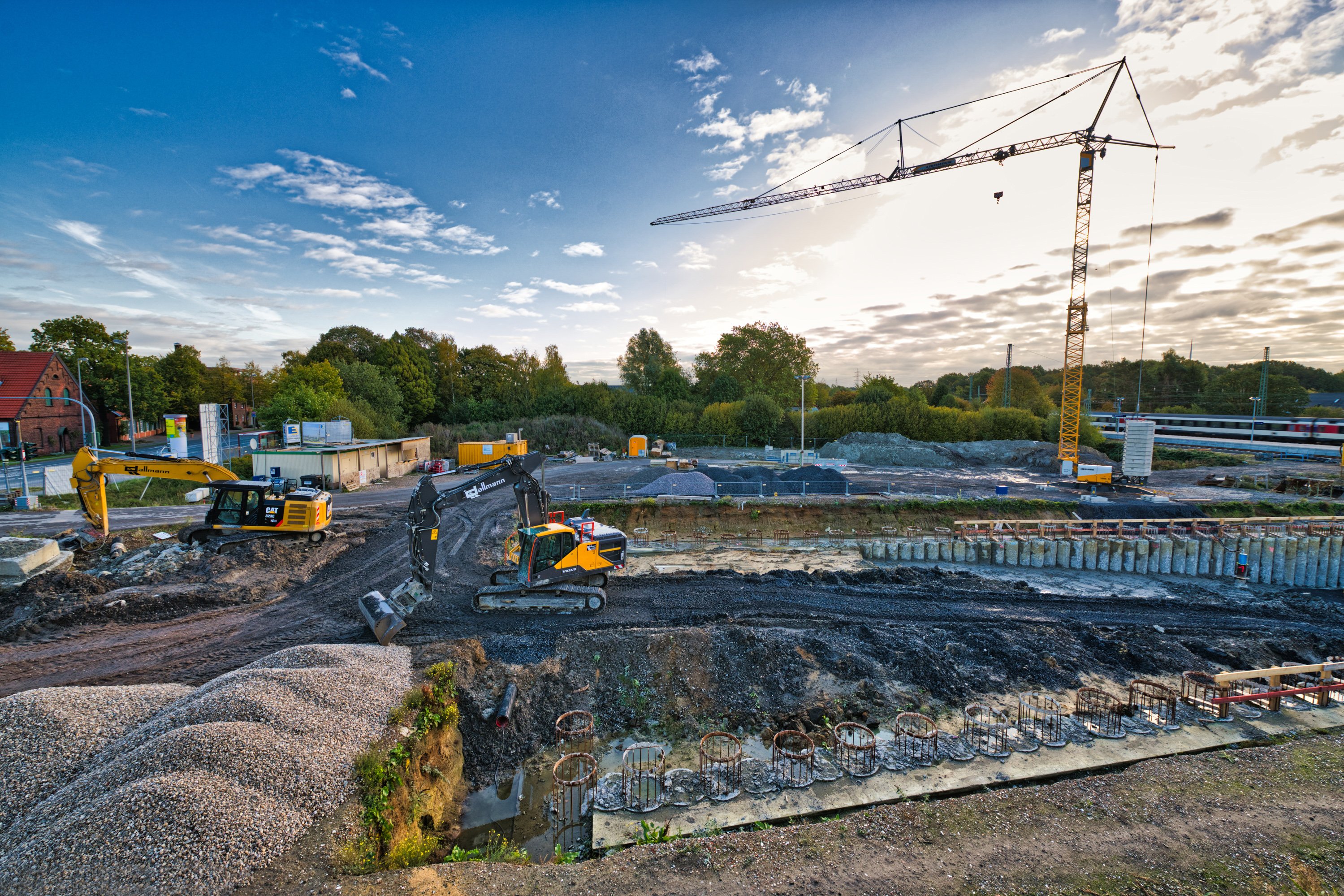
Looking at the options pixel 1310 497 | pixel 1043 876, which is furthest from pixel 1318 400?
pixel 1043 876

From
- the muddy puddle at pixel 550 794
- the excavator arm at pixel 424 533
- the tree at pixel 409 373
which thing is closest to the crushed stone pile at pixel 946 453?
the excavator arm at pixel 424 533

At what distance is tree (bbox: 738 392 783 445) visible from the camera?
53062 millimetres

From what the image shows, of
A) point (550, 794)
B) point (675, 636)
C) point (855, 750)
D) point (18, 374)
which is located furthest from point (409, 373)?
point (855, 750)

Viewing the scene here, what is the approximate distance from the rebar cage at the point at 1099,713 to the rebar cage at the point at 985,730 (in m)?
1.48

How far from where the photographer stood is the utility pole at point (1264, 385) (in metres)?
63.7

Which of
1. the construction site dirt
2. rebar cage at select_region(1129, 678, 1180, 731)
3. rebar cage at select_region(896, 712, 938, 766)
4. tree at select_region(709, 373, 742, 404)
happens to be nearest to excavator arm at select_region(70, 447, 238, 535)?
the construction site dirt

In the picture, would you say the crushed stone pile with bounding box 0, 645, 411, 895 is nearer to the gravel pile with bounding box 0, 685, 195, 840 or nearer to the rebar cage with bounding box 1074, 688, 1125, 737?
the gravel pile with bounding box 0, 685, 195, 840

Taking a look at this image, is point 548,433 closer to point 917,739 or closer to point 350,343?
point 350,343

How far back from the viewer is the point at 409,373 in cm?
5606

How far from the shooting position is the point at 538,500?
14.7 meters

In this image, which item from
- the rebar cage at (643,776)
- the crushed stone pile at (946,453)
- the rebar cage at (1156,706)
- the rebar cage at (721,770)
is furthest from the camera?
the crushed stone pile at (946,453)

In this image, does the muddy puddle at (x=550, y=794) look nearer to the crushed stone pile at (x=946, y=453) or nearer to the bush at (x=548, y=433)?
the crushed stone pile at (x=946, y=453)

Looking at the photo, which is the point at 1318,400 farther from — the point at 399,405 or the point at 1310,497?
the point at 399,405

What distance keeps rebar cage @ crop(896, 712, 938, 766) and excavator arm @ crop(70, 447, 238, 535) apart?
20.2 m
